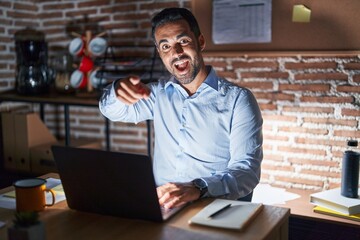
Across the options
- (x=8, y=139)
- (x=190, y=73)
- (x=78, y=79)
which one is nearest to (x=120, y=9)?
(x=78, y=79)

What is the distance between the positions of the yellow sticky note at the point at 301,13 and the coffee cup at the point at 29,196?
1707 mm

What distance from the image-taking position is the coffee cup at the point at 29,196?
1.32 meters

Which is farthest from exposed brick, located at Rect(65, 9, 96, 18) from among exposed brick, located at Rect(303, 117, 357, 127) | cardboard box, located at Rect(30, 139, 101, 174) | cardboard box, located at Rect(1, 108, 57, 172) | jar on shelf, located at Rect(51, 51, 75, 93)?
exposed brick, located at Rect(303, 117, 357, 127)

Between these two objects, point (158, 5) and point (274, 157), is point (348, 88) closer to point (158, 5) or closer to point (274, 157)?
point (274, 157)

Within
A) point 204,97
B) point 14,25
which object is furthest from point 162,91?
point 14,25

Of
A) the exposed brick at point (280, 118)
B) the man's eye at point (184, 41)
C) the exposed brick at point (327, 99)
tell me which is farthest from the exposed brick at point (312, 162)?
the man's eye at point (184, 41)

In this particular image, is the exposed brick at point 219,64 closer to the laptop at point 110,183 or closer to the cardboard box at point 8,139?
the cardboard box at point 8,139

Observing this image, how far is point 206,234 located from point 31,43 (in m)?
2.49

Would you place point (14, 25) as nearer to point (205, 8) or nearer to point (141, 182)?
point (205, 8)

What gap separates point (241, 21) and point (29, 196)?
170 cm

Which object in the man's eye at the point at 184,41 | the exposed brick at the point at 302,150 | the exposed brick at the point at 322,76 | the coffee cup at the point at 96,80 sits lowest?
the exposed brick at the point at 302,150

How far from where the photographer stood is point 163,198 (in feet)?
4.51

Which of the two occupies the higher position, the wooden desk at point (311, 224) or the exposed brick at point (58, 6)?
the exposed brick at point (58, 6)

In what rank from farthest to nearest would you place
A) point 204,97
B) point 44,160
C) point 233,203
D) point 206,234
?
point 44,160 → point 204,97 → point 233,203 → point 206,234
